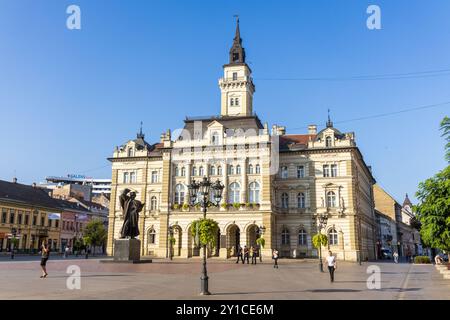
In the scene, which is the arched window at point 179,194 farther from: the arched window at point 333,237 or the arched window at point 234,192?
the arched window at point 333,237

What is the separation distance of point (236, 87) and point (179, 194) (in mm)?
19213

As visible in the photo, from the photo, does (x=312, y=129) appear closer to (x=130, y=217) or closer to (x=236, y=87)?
(x=236, y=87)

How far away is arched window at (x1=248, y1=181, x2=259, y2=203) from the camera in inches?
2139

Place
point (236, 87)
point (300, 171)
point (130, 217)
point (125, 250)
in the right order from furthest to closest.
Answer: point (236, 87), point (300, 171), point (130, 217), point (125, 250)

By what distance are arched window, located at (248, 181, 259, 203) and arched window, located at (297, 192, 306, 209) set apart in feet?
21.0

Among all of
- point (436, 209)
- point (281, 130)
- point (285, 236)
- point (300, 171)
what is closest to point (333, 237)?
point (285, 236)

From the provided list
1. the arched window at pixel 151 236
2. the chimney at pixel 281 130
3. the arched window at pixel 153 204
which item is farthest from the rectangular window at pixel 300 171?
the arched window at pixel 151 236

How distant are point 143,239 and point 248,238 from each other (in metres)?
16.3

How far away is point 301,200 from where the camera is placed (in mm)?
56625

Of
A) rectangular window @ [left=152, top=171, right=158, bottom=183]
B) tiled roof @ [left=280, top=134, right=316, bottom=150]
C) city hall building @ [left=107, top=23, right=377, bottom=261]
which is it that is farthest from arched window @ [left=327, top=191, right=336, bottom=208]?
rectangular window @ [left=152, top=171, right=158, bottom=183]

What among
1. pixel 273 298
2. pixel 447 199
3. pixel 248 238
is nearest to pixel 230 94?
pixel 248 238

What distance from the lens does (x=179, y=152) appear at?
58.6m
